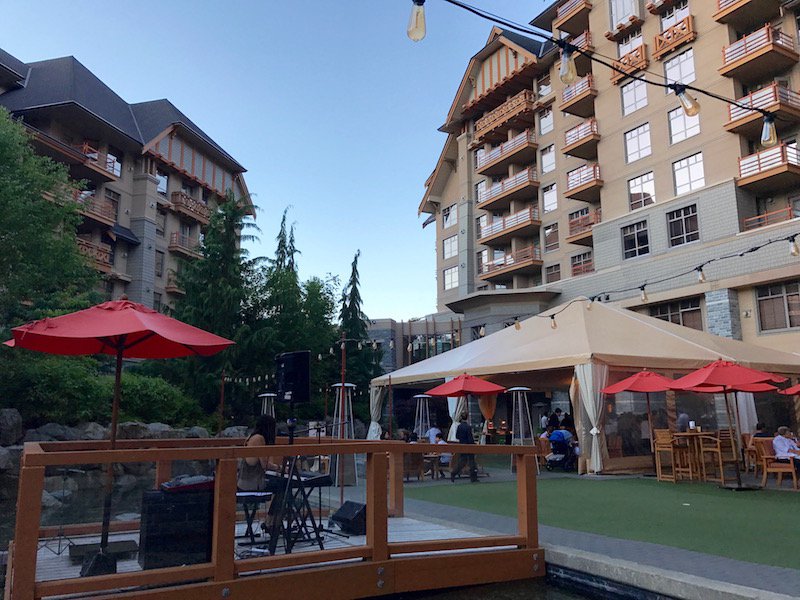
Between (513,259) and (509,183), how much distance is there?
420cm

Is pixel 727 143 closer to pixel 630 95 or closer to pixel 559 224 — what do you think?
pixel 630 95

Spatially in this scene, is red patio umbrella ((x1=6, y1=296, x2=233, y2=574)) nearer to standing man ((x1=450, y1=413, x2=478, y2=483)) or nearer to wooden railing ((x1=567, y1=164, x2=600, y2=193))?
standing man ((x1=450, y1=413, x2=478, y2=483))

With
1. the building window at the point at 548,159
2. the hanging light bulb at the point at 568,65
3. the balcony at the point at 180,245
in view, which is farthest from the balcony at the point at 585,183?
the hanging light bulb at the point at 568,65

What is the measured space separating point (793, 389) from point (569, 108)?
67.1 feet

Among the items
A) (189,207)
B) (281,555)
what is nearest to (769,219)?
(281,555)

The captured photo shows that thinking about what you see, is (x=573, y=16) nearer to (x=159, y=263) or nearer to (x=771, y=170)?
(x=771, y=170)

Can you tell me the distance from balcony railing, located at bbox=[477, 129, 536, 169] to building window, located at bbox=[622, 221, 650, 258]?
31.1ft

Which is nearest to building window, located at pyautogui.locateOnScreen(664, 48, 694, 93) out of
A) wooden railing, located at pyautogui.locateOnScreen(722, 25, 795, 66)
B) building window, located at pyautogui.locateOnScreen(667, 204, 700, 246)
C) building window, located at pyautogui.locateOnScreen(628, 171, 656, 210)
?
wooden railing, located at pyautogui.locateOnScreen(722, 25, 795, 66)

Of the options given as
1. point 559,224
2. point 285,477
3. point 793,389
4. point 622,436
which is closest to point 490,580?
point 285,477

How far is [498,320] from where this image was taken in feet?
103

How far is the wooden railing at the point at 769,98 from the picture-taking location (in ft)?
72.7

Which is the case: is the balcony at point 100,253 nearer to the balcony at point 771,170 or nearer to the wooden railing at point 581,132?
the wooden railing at point 581,132

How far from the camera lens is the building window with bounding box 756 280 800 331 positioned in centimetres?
2147

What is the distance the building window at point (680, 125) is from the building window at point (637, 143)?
121cm
